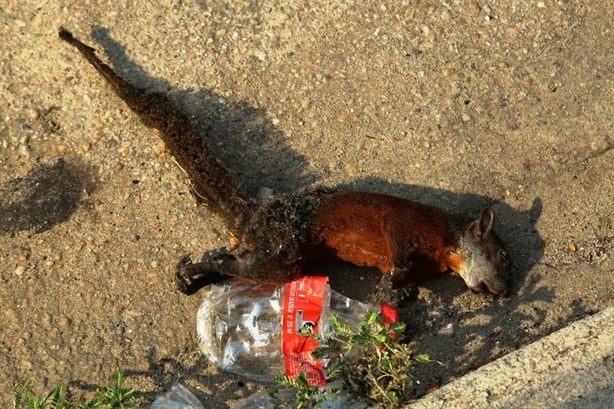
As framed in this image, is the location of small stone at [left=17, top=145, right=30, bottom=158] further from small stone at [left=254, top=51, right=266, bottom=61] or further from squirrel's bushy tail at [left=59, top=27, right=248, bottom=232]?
small stone at [left=254, top=51, right=266, bottom=61]

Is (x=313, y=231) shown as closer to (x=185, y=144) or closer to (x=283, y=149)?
(x=283, y=149)

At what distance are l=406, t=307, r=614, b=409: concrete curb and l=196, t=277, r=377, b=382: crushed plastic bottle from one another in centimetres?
94

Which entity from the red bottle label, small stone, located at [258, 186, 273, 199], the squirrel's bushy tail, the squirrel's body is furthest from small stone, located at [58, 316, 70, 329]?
small stone, located at [258, 186, 273, 199]

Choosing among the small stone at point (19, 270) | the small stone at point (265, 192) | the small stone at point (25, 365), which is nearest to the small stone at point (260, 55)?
the small stone at point (265, 192)

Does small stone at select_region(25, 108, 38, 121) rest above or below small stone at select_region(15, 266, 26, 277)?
above

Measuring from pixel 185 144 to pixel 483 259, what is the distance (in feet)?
6.25

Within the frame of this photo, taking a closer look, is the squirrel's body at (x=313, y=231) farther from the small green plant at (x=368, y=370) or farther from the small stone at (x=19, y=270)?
the small stone at (x=19, y=270)

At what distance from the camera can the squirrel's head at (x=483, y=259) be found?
486 centimetres

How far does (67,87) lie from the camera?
516cm

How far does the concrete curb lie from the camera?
13.1ft

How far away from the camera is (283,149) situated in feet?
17.1

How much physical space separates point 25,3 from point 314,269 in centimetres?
252

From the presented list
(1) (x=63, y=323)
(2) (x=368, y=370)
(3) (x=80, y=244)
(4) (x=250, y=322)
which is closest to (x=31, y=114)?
(3) (x=80, y=244)

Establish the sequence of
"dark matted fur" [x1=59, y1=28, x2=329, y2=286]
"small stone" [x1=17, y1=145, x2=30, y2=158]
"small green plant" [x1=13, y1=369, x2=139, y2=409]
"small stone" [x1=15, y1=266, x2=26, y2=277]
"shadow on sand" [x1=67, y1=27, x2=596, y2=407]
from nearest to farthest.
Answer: "small green plant" [x1=13, y1=369, x2=139, y2=409]
"dark matted fur" [x1=59, y1=28, x2=329, y2=286]
"small stone" [x1=15, y1=266, x2=26, y2=277]
"shadow on sand" [x1=67, y1=27, x2=596, y2=407]
"small stone" [x1=17, y1=145, x2=30, y2=158]
